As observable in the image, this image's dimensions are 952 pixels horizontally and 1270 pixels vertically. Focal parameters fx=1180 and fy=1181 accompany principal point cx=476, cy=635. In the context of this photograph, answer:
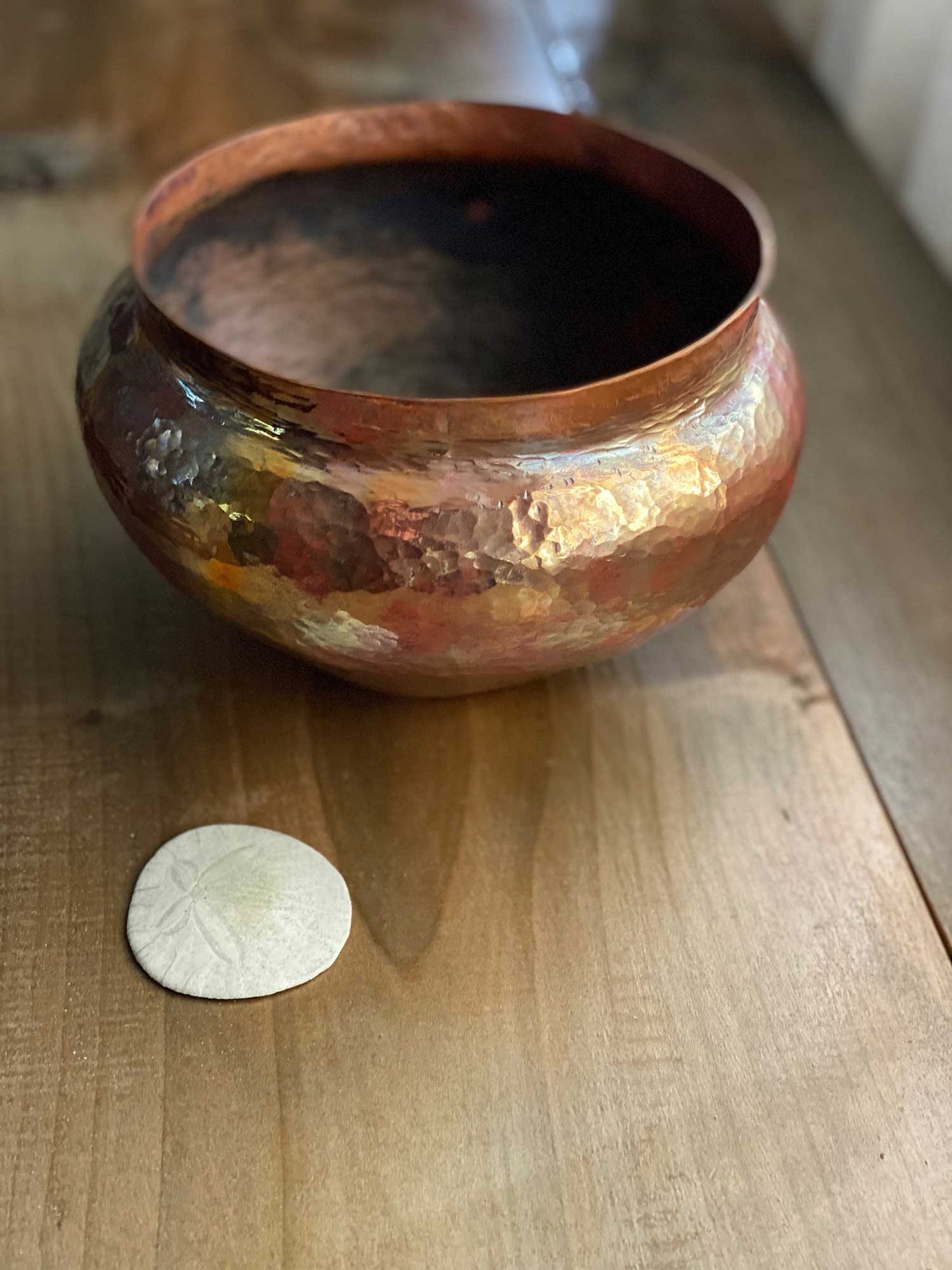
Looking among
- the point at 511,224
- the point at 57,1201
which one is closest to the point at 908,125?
the point at 511,224

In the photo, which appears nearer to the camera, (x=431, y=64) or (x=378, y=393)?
(x=378, y=393)

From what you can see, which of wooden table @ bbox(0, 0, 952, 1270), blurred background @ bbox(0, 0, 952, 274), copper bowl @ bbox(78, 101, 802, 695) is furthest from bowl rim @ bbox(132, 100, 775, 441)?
blurred background @ bbox(0, 0, 952, 274)

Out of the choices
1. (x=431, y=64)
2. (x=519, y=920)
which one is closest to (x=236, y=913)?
(x=519, y=920)

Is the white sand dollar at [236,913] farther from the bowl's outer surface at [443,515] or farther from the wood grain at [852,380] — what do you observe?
the wood grain at [852,380]

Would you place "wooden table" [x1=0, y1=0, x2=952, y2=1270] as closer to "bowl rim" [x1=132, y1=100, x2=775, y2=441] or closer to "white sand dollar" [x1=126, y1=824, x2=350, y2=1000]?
"white sand dollar" [x1=126, y1=824, x2=350, y2=1000]

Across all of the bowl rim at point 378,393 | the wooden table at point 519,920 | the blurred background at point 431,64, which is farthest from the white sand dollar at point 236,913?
the blurred background at point 431,64

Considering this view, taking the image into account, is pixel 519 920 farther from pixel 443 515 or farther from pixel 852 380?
pixel 852 380

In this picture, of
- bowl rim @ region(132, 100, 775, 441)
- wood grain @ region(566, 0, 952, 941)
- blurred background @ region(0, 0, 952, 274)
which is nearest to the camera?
bowl rim @ region(132, 100, 775, 441)

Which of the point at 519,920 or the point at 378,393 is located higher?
the point at 378,393
